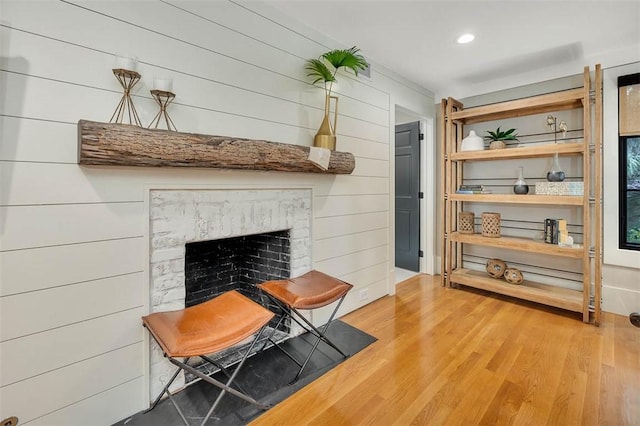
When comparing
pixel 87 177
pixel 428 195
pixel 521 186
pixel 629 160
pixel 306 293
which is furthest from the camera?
pixel 428 195

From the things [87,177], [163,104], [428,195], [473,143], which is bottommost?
[87,177]

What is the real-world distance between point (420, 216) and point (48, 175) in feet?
12.6

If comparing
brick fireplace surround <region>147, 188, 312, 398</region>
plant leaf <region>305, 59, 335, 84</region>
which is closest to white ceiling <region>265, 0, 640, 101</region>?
plant leaf <region>305, 59, 335, 84</region>

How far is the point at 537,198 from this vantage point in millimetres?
2967

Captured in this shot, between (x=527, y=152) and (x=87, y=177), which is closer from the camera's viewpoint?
(x=87, y=177)

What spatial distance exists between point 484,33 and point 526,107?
975 mm

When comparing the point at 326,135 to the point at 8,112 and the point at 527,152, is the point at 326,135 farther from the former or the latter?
the point at 527,152

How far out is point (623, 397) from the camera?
1719 mm

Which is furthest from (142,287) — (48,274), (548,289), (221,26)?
(548,289)

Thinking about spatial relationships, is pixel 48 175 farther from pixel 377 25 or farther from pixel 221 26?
pixel 377 25

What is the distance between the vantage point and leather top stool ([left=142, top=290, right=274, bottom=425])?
4.51 ft

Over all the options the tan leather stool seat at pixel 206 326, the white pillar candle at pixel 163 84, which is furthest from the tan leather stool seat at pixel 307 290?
the white pillar candle at pixel 163 84

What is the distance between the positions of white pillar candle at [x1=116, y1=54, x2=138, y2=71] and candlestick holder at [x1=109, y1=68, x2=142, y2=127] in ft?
0.07

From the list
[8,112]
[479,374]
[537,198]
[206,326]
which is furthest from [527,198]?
[8,112]
